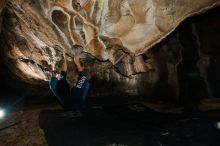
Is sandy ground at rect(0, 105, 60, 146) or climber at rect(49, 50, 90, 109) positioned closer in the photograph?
sandy ground at rect(0, 105, 60, 146)

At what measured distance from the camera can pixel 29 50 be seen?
827cm

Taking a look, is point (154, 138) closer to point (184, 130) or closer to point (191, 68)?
point (184, 130)

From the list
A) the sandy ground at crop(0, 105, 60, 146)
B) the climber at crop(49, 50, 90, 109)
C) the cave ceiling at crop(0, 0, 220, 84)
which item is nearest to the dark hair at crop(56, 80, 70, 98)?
the climber at crop(49, 50, 90, 109)

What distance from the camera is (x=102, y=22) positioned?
19.2 feet

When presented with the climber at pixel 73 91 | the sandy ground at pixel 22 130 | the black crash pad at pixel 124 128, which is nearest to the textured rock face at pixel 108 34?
the climber at pixel 73 91

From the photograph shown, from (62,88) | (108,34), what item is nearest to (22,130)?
(62,88)

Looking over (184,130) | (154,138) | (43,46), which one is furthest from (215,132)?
(43,46)

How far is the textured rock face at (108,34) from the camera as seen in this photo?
561cm

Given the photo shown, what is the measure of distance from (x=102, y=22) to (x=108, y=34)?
0.31 metres

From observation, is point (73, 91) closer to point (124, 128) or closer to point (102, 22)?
point (102, 22)

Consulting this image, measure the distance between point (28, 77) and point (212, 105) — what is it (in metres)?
6.28

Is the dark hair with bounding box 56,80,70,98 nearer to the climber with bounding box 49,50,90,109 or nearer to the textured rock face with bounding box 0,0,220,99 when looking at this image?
the climber with bounding box 49,50,90,109

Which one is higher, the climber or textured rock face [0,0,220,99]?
textured rock face [0,0,220,99]

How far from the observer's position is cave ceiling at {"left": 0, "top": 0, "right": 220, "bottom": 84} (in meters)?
5.56
